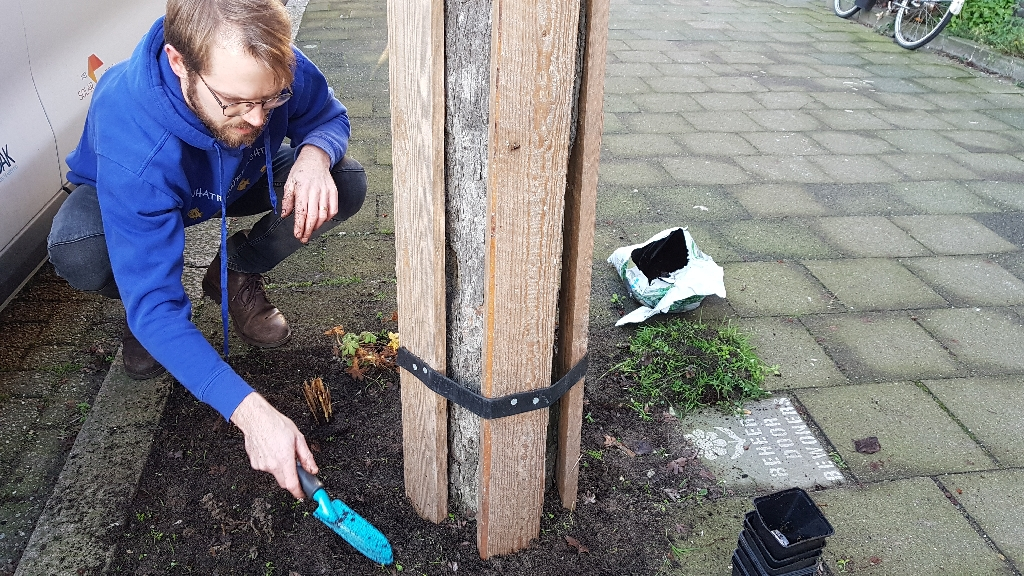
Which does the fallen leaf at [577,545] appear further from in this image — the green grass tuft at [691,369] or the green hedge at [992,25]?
the green hedge at [992,25]

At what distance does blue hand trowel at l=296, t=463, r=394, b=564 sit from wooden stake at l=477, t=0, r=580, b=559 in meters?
0.26

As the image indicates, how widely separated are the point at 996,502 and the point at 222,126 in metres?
2.58

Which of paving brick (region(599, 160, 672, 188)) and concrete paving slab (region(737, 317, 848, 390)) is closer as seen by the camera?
concrete paving slab (region(737, 317, 848, 390))

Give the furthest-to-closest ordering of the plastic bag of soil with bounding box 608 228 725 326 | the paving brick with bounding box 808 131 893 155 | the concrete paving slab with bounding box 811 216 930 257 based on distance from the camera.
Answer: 1. the paving brick with bounding box 808 131 893 155
2. the concrete paving slab with bounding box 811 216 930 257
3. the plastic bag of soil with bounding box 608 228 725 326

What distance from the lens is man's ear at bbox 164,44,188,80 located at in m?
1.89

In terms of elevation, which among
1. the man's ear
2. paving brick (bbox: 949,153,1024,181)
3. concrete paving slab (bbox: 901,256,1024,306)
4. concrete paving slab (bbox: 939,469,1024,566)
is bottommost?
concrete paving slab (bbox: 939,469,1024,566)

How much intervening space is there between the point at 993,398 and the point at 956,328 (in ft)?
1.63

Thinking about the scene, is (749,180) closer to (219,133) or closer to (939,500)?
(939,500)

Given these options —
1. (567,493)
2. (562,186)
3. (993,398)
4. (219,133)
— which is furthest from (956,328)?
(219,133)

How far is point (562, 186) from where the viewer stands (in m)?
1.63

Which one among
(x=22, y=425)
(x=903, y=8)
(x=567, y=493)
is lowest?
(x=22, y=425)

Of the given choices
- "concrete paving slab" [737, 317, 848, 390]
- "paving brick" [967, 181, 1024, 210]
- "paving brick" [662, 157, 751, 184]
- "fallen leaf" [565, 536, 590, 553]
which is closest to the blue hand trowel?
"fallen leaf" [565, 536, 590, 553]

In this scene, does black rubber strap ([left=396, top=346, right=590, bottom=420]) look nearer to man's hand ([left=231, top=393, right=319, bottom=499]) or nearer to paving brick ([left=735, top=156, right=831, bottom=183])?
man's hand ([left=231, top=393, right=319, bottom=499])

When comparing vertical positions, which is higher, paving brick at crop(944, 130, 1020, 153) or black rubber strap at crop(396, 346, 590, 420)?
black rubber strap at crop(396, 346, 590, 420)
